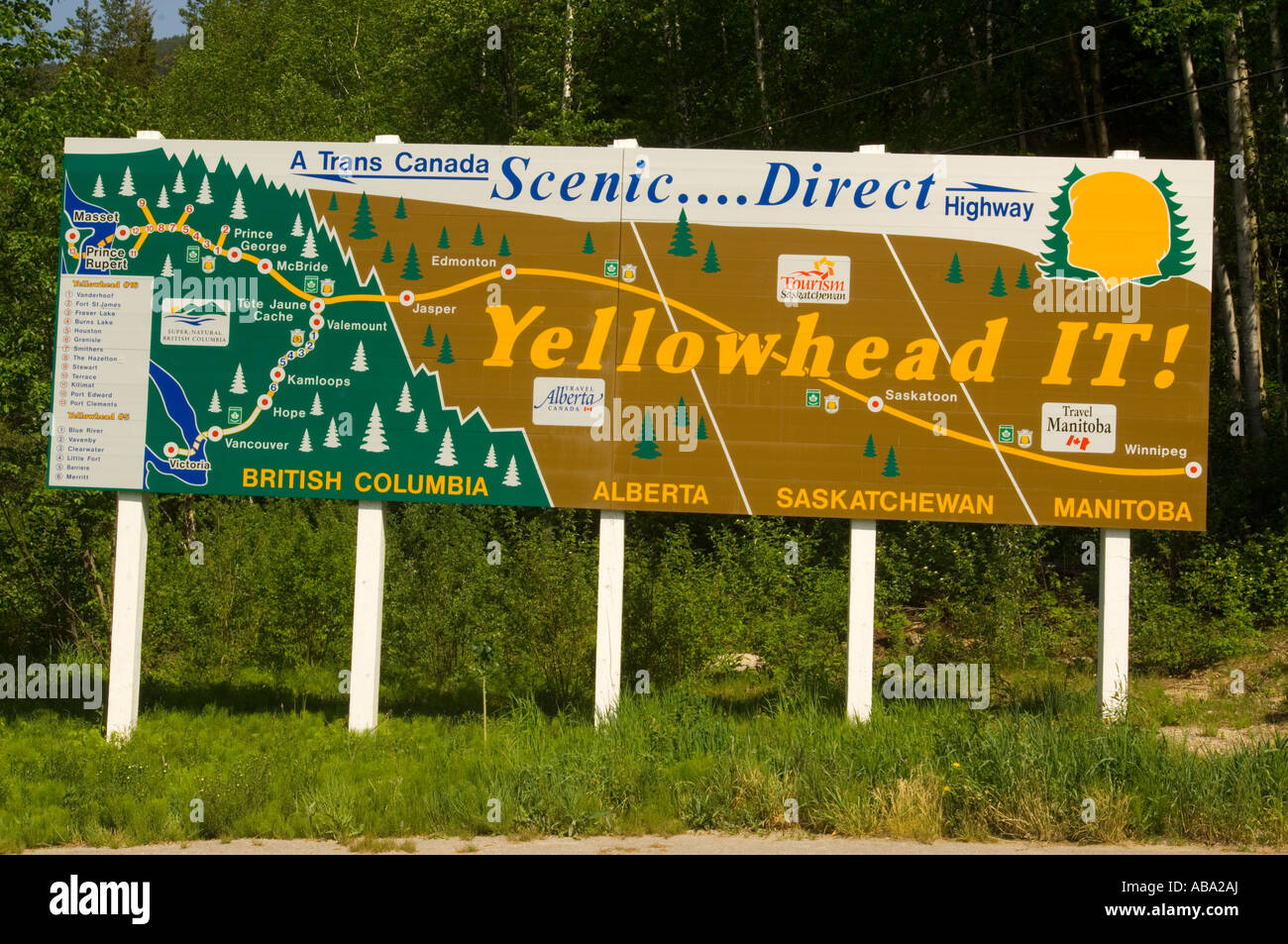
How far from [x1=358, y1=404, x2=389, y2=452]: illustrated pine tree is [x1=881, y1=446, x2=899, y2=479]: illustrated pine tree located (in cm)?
478

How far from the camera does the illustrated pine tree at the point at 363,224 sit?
1195 cm

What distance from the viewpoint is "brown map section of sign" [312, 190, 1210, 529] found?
1138 centimetres

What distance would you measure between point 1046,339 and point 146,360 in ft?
28.5

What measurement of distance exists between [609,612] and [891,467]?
→ 3.02 m

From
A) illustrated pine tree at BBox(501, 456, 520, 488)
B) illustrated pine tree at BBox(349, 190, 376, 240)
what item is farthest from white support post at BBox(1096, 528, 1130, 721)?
illustrated pine tree at BBox(349, 190, 376, 240)

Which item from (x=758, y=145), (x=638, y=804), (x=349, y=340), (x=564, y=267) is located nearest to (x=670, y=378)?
(x=564, y=267)

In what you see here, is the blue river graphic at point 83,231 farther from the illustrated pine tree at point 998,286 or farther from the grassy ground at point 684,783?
the illustrated pine tree at point 998,286

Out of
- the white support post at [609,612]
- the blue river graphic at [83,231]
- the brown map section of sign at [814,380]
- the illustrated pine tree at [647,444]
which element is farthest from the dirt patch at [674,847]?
the blue river graphic at [83,231]

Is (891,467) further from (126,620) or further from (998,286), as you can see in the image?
(126,620)

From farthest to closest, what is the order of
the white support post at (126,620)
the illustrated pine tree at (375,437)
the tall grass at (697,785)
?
the white support post at (126,620)
the illustrated pine tree at (375,437)
the tall grass at (697,785)

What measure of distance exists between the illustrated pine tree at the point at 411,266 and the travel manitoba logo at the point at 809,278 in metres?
3.50

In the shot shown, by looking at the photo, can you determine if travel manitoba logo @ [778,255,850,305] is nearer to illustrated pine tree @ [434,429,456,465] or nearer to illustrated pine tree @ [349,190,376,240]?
illustrated pine tree @ [434,429,456,465]

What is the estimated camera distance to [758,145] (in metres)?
24.0

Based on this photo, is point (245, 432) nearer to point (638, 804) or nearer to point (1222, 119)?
point (638, 804)
